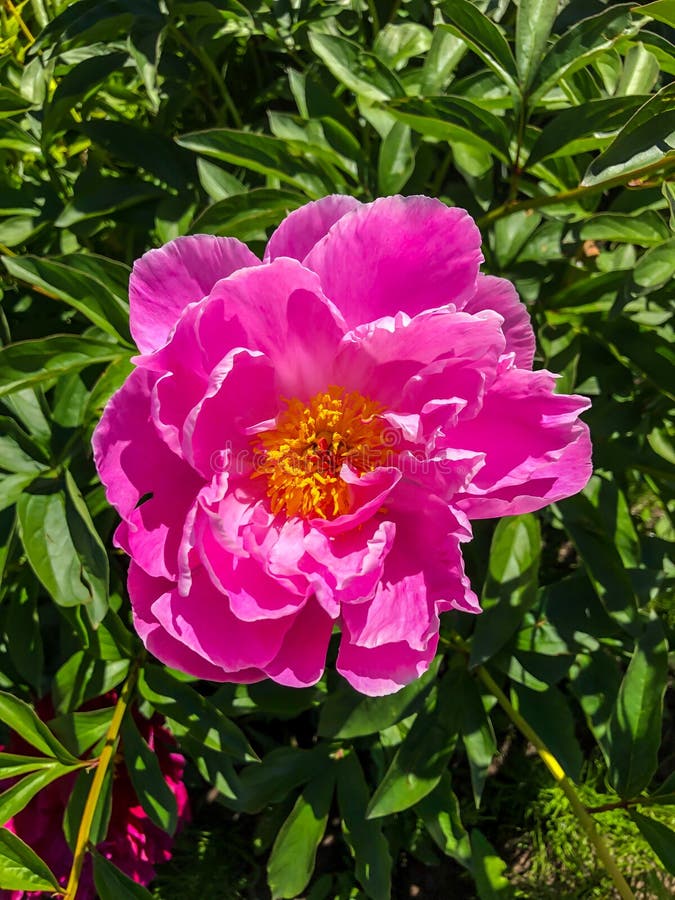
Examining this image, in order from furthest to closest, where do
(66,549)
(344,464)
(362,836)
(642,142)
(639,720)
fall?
(362,836), (639,720), (66,549), (344,464), (642,142)

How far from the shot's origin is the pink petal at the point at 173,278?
A: 3.03 feet

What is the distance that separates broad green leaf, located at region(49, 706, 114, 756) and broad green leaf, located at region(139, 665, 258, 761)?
93 mm

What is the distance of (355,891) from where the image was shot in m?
1.79

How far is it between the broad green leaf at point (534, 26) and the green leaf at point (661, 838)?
1075 mm

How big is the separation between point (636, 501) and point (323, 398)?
153 cm

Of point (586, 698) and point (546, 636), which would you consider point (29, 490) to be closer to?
point (546, 636)

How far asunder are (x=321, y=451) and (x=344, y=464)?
4 centimetres

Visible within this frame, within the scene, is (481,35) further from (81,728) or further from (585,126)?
(81,728)

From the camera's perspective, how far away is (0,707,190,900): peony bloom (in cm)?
144

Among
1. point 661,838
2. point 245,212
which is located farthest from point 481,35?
point 661,838

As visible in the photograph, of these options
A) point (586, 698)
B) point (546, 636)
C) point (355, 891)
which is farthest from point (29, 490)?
point (355, 891)

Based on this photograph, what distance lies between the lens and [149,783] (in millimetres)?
1320

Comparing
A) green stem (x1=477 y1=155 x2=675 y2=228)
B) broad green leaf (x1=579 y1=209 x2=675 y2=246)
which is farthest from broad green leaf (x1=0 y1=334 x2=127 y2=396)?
broad green leaf (x1=579 y1=209 x2=675 y2=246)

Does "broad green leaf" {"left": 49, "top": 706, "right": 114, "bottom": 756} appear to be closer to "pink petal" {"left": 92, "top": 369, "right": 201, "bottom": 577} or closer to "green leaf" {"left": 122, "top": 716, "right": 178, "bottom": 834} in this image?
"green leaf" {"left": 122, "top": 716, "right": 178, "bottom": 834}
